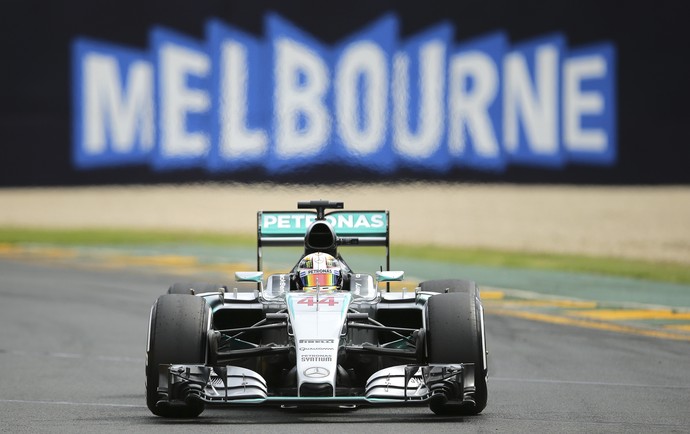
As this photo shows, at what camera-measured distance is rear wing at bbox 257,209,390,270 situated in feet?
36.4

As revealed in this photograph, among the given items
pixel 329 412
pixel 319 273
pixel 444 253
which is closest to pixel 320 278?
pixel 319 273

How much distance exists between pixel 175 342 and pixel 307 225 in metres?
2.25

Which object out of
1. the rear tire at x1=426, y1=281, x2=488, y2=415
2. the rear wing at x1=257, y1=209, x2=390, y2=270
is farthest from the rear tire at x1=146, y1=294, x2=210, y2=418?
the rear wing at x1=257, y1=209, x2=390, y2=270

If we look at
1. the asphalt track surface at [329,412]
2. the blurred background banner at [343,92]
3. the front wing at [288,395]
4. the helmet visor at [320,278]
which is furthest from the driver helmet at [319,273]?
the blurred background banner at [343,92]

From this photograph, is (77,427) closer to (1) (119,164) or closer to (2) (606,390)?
(2) (606,390)

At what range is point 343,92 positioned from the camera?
26.0 meters

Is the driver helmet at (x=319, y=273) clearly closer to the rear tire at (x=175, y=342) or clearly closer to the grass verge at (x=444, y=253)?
the rear tire at (x=175, y=342)

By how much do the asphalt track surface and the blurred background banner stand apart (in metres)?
8.25

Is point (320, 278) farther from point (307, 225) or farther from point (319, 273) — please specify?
point (307, 225)

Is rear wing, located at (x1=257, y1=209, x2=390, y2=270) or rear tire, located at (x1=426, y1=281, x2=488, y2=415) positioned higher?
rear wing, located at (x1=257, y1=209, x2=390, y2=270)

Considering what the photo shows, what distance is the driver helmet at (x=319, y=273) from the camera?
10.0 m

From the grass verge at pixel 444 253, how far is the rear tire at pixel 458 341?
10.7 m

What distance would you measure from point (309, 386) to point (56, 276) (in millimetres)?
11977

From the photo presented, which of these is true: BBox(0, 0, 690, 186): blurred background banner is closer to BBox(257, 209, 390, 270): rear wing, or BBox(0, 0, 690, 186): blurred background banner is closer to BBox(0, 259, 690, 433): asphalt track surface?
BBox(0, 259, 690, 433): asphalt track surface
